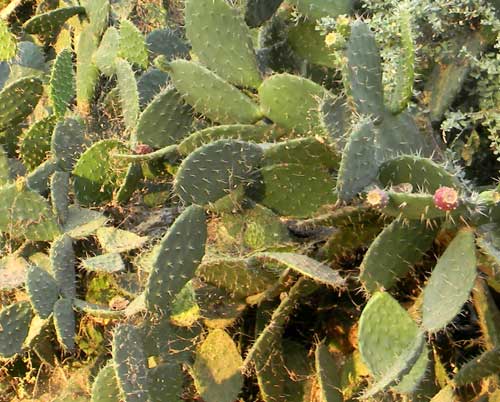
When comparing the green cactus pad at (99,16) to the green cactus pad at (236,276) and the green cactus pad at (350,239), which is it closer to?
the green cactus pad at (236,276)

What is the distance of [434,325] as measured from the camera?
1.41 metres

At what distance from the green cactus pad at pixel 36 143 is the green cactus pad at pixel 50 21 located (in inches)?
22.5

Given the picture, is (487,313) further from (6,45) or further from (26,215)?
(6,45)

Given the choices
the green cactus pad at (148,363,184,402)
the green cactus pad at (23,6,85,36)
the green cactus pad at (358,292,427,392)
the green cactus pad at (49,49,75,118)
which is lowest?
the green cactus pad at (148,363,184,402)

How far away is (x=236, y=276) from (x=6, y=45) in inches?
48.8

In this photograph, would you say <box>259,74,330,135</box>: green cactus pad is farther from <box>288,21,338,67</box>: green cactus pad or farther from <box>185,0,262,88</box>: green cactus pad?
<box>288,21,338,67</box>: green cactus pad

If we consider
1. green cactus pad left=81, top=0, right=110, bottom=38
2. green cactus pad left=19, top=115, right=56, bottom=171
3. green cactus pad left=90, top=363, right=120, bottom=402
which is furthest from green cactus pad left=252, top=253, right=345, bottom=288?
green cactus pad left=81, top=0, right=110, bottom=38

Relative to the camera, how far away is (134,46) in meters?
2.26

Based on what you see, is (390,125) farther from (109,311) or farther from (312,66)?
(109,311)

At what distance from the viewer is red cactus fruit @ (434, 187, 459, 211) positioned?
1373 mm

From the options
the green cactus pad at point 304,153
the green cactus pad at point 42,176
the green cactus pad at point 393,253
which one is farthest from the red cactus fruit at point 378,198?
the green cactus pad at point 42,176

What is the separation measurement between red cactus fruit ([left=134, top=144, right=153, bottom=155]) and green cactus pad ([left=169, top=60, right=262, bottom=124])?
18cm

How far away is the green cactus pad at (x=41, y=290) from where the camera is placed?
1.78 m

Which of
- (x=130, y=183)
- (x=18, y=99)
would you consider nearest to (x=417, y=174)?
(x=130, y=183)
